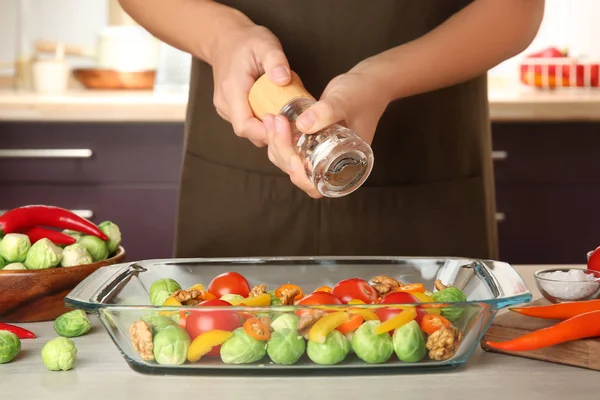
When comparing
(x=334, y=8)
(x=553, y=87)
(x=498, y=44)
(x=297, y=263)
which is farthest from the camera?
(x=553, y=87)

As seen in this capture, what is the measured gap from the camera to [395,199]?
1547 mm

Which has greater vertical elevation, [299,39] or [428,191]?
[299,39]

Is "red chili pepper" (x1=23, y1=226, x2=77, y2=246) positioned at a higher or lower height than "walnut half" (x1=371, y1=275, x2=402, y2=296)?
higher

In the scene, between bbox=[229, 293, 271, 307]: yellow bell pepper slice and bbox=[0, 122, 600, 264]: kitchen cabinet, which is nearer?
bbox=[229, 293, 271, 307]: yellow bell pepper slice

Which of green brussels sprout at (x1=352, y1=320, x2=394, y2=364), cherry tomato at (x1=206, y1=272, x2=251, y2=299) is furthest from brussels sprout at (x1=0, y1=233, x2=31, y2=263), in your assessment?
green brussels sprout at (x1=352, y1=320, x2=394, y2=364)

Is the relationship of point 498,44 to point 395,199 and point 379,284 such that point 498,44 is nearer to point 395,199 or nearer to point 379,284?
point 395,199

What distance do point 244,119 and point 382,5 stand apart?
53 centimetres

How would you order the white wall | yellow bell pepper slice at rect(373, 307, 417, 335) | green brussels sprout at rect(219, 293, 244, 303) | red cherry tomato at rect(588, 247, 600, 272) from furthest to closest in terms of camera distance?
the white wall → red cherry tomato at rect(588, 247, 600, 272) → green brussels sprout at rect(219, 293, 244, 303) → yellow bell pepper slice at rect(373, 307, 417, 335)

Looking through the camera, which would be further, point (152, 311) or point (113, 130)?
point (113, 130)

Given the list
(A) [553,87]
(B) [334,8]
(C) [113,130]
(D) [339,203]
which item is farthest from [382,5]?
(A) [553,87]

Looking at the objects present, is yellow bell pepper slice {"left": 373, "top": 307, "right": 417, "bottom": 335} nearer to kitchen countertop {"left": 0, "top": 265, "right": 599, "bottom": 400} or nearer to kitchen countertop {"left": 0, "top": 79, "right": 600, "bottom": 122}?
kitchen countertop {"left": 0, "top": 265, "right": 599, "bottom": 400}

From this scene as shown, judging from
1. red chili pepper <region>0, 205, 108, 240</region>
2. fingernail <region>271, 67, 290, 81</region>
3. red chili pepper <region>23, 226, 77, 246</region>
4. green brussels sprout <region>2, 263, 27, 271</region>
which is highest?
fingernail <region>271, 67, 290, 81</region>

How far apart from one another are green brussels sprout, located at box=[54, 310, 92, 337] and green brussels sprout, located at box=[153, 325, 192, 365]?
0.19 m

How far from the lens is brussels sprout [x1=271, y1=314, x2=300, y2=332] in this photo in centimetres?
83
